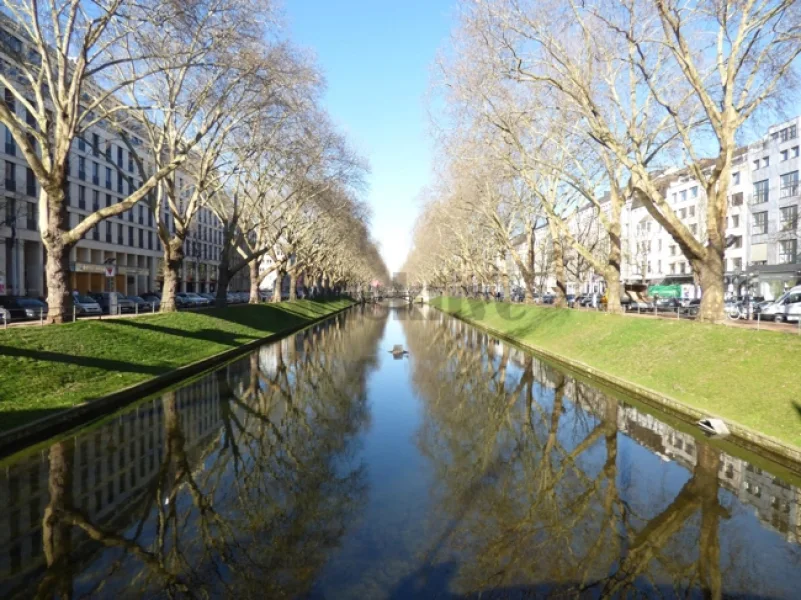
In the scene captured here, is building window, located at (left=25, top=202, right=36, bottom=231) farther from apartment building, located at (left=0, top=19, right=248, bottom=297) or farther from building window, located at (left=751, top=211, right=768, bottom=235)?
building window, located at (left=751, top=211, right=768, bottom=235)

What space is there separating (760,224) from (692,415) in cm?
5846

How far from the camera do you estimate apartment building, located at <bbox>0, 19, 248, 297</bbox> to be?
45000 mm

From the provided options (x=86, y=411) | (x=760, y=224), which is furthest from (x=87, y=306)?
(x=760, y=224)

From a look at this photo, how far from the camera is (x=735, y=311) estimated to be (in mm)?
35500

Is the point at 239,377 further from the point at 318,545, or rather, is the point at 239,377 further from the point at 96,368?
the point at 318,545

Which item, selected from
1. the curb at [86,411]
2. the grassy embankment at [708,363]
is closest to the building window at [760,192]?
the grassy embankment at [708,363]

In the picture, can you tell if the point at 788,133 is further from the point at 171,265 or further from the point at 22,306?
the point at 22,306

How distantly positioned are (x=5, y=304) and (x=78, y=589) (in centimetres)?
3311

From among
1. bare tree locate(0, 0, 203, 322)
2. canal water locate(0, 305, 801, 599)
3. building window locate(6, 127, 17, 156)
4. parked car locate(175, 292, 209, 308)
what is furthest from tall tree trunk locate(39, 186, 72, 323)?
building window locate(6, 127, 17, 156)

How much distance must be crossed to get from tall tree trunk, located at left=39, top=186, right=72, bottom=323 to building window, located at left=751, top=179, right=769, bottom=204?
63669mm

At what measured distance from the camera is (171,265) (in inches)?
1040

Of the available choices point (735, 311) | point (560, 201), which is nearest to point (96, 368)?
point (560, 201)

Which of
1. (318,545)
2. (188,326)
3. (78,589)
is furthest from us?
(188,326)

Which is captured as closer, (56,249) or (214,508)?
(214,508)
